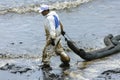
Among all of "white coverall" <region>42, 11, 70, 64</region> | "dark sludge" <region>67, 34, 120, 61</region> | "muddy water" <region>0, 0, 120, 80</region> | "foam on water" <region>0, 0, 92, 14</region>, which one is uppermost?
"white coverall" <region>42, 11, 70, 64</region>

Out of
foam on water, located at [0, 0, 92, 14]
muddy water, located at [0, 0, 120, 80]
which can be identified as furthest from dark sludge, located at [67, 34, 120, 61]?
foam on water, located at [0, 0, 92, 14]

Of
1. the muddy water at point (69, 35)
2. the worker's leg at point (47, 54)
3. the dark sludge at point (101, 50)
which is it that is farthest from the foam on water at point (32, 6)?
the worker's leg at point (47, 54)

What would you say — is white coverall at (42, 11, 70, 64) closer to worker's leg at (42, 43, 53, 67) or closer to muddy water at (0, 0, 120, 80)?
worker's leg at (42, 43, 53, 67)

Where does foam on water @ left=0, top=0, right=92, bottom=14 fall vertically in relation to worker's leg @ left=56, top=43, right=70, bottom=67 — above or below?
below

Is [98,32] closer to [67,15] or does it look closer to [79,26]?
[79,26]

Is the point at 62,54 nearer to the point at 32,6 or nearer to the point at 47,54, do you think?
the point at 47,54

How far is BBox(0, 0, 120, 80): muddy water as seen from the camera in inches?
504

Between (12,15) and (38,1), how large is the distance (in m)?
4.42

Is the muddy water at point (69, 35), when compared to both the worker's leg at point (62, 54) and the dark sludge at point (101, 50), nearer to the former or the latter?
the dark sludge at point (101, 50)

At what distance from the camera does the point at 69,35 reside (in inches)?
695

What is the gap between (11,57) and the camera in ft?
49.3

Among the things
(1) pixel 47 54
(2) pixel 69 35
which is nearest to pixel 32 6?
(2) pixel 69 35

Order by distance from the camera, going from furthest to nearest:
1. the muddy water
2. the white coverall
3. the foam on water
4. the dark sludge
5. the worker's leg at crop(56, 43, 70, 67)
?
the foam on water < the dark sludge < the worker's leg at crop(56, 43, 70, 67) < the muddy water < the white coverall

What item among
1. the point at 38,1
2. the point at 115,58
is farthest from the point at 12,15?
the point at 115,58
